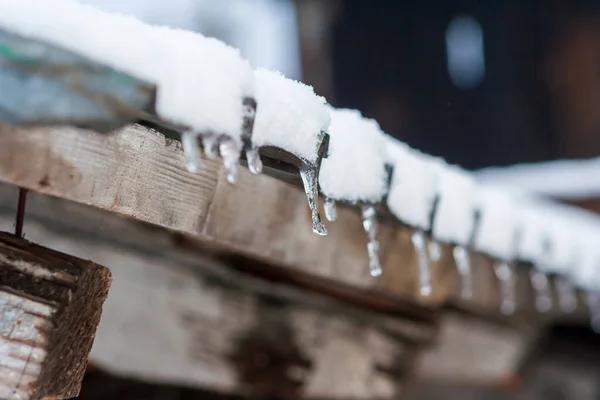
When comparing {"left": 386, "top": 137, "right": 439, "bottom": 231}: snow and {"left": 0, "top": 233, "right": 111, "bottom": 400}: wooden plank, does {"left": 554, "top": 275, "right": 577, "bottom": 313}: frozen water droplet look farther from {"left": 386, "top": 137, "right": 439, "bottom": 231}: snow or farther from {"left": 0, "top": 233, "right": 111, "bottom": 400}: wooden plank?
{"left": 0, "top": 233, "right": 111, "bottom": 400}: wooden plank

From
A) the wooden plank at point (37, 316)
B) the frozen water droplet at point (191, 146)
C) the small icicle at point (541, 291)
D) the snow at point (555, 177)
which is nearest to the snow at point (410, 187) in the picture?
the frozen water droplet at point (191, 146)

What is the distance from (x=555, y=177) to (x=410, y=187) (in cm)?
385

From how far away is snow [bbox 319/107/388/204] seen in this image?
1.17 metres

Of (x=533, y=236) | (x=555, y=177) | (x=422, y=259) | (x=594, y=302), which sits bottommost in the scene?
(x=422, y=259)

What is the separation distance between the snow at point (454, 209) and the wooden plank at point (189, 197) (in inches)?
9.2

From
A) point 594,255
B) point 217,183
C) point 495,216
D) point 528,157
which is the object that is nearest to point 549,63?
point 528,157

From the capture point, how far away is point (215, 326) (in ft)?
6.84

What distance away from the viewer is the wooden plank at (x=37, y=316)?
923 mm

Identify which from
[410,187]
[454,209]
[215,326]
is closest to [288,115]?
[410,187]

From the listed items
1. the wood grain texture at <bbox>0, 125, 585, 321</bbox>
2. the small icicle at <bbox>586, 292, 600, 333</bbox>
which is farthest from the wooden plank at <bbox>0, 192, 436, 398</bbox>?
the small icicle at <bbox>586, 292, 600, 333</bbox>

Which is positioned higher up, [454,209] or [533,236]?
[533,236]

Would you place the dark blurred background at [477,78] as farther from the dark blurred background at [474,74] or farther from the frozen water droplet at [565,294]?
the frozen water droplet at [565,294]

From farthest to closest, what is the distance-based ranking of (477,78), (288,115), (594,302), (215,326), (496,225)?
(477,78)
(594,302)
(215,326)
(496,225)
(288,115)

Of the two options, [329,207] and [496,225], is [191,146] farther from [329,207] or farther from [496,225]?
[496,225]
